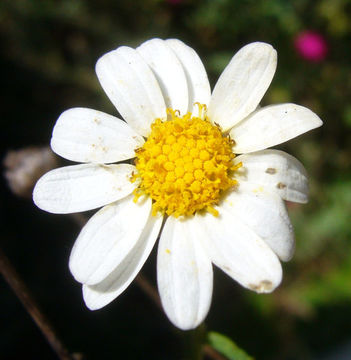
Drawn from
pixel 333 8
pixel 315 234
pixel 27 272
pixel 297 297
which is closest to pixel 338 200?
pixel 315 234

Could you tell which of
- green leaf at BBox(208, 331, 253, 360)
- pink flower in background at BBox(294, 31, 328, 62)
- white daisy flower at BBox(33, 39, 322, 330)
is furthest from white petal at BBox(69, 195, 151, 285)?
pink flower in background at BBox(294, 31, 328, 62)

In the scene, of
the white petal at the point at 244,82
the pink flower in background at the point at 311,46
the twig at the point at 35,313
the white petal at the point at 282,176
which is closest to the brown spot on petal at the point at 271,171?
the white petal at the point at 282,176

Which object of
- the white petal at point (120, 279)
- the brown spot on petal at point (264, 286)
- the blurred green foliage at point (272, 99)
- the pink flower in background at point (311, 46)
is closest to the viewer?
the brown spot on petal at point (264, 286)

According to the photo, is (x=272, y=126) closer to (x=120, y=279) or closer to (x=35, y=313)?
(x=120, y=279)

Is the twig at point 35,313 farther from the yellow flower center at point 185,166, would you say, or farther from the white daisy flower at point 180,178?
→ the yellow flower center at point 185,166

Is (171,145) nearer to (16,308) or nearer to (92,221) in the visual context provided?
(92,221)
